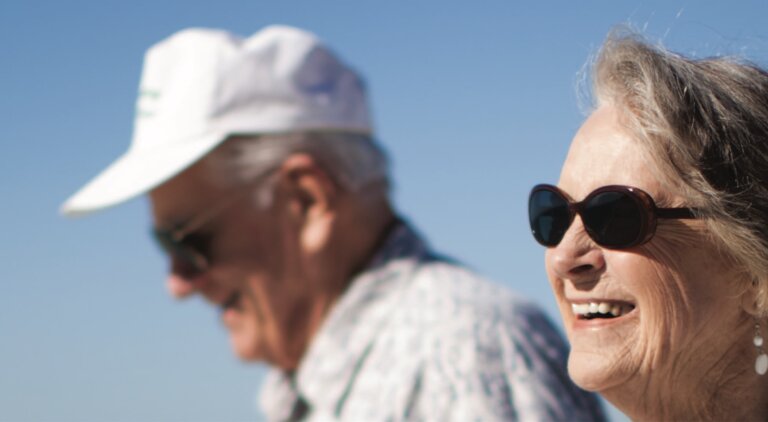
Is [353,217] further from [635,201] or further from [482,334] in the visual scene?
[635,201]

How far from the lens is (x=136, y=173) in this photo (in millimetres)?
4094

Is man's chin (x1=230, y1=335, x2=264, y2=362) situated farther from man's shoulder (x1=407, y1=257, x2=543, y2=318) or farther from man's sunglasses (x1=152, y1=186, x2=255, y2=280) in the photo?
man's shoulder (x1=407, y1=257, x2=543, y2=318)

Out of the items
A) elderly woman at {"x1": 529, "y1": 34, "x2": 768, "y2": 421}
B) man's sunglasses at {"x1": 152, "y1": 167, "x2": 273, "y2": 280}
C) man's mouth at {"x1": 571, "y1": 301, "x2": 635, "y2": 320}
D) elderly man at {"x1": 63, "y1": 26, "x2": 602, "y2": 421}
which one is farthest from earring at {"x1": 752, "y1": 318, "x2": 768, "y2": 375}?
man's sunglasses at {"x1": 152, "y1": 167, "x2": 273, "y2": 280}

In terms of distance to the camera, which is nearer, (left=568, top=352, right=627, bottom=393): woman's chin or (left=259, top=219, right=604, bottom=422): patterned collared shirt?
(left=568, top=352, right=627, bottom=393): woman's chin

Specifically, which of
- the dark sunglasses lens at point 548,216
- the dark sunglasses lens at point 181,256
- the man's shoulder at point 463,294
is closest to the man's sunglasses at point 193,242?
the dark sunglasses lens at point 181,256

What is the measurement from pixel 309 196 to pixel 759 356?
2188 millimetres

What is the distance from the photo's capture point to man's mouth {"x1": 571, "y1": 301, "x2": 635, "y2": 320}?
2.00m

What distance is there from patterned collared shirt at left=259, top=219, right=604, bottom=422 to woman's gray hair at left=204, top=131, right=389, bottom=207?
9.0 inches

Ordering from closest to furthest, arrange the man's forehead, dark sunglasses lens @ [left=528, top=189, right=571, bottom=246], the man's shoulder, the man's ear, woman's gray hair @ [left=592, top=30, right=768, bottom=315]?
woman's gray hair @ [left=592, top=30, right=768, bottom=315], dark sunglasses lens @ [left=528, top=189, right=571, bottom=246], the man's shoulder, the man's ear, the man's forehead

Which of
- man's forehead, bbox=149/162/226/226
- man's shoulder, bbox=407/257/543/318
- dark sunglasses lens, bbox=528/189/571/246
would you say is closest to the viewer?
dark sunglasses lens, bbox=528/189/571/246

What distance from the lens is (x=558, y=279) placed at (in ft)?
6.83

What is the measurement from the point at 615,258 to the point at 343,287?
6.60 feet

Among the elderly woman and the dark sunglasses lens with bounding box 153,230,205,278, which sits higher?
the elderly woman

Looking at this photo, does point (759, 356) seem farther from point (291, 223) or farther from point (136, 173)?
point (136, 173)
